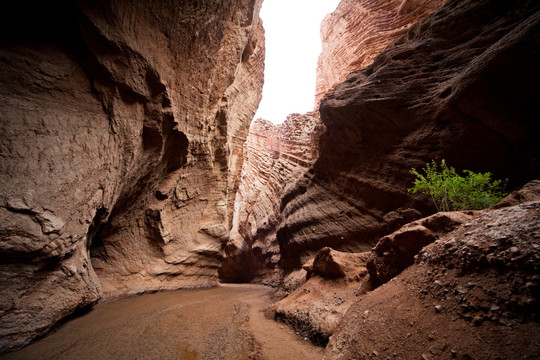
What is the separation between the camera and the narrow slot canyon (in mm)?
1942

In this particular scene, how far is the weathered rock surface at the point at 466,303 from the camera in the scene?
1332 mm

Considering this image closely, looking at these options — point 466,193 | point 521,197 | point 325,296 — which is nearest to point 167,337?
point 325,296

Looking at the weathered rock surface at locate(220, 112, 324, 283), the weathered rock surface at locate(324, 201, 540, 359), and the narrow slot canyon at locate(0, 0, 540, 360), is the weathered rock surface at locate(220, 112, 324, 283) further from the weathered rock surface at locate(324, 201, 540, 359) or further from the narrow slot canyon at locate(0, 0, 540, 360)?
the weathered rock surface at locate(324, 201, 540, 359)

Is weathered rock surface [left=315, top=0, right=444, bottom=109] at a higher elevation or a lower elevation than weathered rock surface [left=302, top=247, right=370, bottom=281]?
higher

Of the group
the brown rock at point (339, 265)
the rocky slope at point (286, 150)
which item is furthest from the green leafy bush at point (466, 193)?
the rocky slope at point (286, 150)

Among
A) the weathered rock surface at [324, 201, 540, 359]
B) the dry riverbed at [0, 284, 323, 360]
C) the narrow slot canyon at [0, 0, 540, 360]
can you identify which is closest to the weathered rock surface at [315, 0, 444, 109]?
the narrow slot canyon at [0, 0, 540, 360]

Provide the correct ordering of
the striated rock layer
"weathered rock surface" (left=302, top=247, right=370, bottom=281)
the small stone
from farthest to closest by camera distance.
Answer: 1. the striated rock layer
2. "weathered rock surface" (left=302, top=247, right=370, bottom=281)
3. the small stone

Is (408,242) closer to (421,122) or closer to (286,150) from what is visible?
(421,122)

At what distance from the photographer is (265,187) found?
1502 cm

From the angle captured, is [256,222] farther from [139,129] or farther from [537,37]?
[537,37]

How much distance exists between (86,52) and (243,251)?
12840mm

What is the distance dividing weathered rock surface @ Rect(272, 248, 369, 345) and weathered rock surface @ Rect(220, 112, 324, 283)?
20.4ft

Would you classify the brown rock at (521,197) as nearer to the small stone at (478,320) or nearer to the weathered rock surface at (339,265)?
the small stone at (478,320)

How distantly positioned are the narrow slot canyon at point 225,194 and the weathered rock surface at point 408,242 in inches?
0.9
